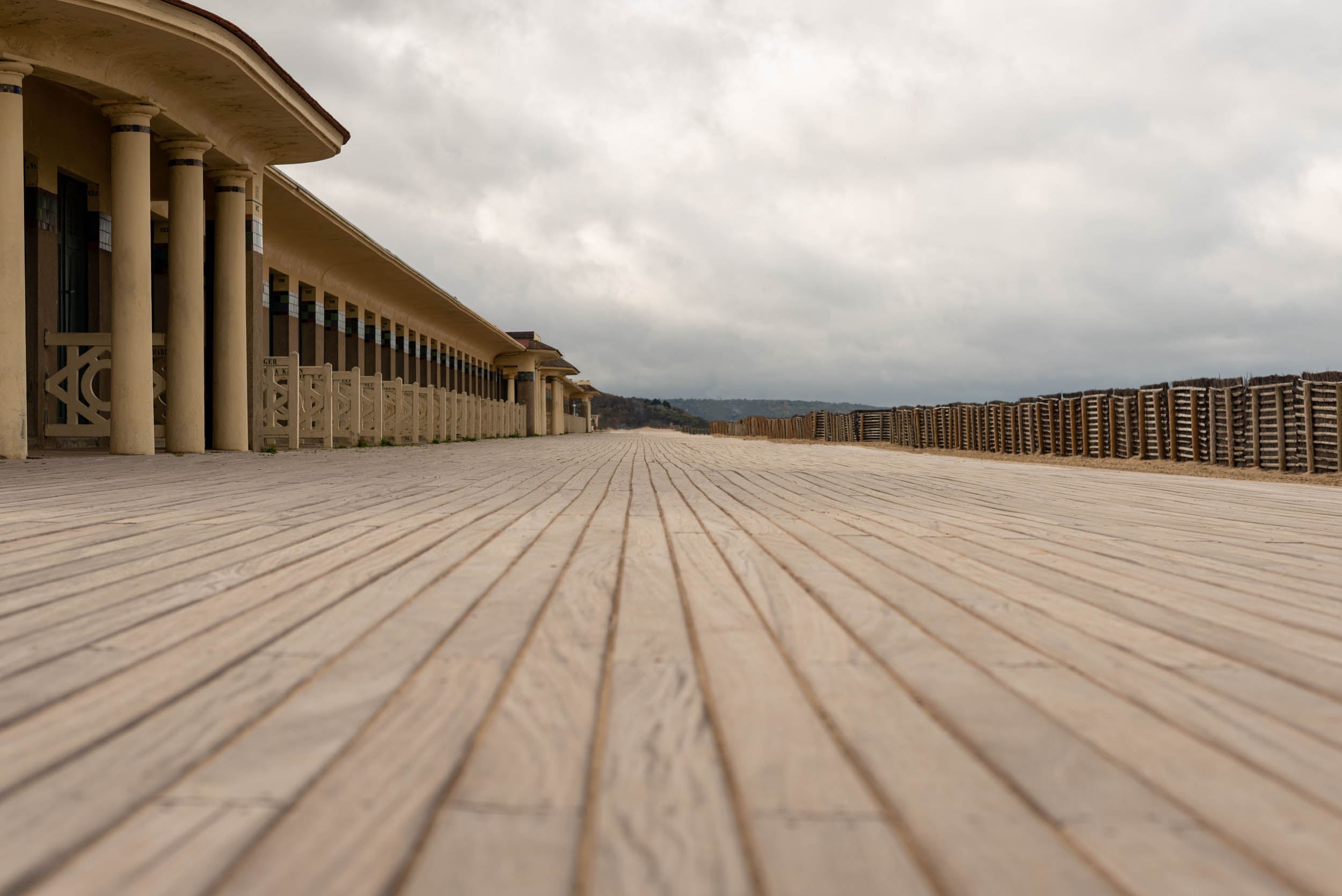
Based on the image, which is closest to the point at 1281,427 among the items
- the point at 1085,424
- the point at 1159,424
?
the point at 1159,424

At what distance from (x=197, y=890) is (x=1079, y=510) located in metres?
4.99

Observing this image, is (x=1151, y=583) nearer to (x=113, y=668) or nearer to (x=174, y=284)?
(x=113, y=668)

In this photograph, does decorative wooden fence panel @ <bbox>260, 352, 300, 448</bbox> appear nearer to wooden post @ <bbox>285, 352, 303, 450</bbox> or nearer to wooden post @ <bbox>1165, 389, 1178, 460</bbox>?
wooden post @ <bbox>285, 352, 303, 450</bbox>

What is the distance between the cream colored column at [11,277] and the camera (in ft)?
26.5

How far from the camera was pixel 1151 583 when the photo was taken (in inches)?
102

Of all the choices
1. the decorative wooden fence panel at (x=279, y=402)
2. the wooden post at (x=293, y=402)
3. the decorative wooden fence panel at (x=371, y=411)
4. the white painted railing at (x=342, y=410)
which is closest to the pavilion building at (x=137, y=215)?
the decorative wooden fence panel at (x=279, y=402)

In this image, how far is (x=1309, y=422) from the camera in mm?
13359

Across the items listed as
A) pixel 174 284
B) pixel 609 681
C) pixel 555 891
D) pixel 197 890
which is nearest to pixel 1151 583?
pixel 609 681

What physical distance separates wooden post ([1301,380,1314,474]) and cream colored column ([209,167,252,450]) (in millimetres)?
17005

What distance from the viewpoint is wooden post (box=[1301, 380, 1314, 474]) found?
43.6 feet

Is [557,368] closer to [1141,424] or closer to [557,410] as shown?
[557,410]

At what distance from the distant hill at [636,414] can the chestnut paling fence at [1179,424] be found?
111 meters

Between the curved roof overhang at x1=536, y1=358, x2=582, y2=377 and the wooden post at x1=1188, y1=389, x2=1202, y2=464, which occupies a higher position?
the curved roof overhang at x1=536, y1=358, x2=582, y2=377

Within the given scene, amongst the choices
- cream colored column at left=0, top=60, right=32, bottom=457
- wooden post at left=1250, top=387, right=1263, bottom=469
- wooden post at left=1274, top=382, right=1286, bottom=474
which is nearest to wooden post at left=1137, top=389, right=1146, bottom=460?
wooden post at left=1250, top=387, right=1263, bottom=469
